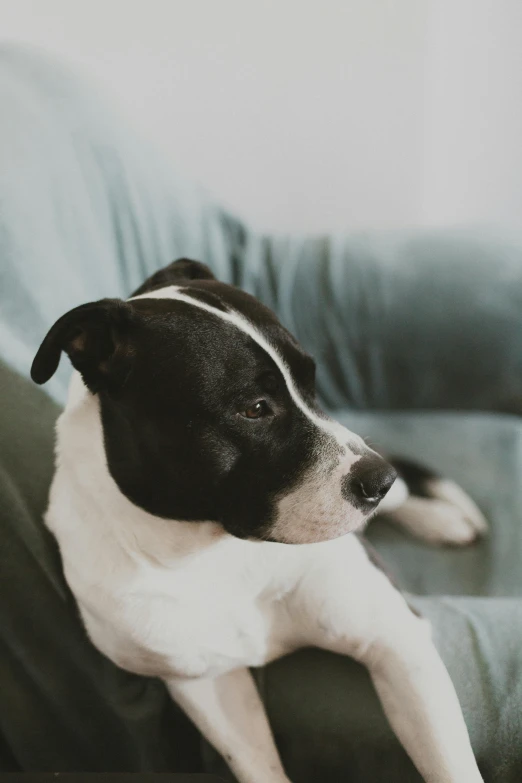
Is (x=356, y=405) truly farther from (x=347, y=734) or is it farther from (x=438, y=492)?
(x=347, y=734)

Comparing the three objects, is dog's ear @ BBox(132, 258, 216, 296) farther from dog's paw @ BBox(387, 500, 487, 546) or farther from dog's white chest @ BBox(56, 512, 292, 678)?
dog's paw @ BBox(387, 500, 487, 546)

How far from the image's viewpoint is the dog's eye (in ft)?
3.49

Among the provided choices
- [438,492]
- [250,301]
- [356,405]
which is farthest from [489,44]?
[250,301]

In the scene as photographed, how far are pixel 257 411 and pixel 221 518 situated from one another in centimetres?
18

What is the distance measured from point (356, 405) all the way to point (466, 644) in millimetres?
1048

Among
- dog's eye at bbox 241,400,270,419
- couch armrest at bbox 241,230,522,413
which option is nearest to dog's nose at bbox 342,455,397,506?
dog's eye at bbox 241,400,270,419

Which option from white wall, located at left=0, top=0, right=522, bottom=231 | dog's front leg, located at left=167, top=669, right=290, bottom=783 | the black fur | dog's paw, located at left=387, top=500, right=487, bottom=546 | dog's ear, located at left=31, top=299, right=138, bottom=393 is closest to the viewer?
dog's ear, located at left=31, top=299, right=138, bottom=393

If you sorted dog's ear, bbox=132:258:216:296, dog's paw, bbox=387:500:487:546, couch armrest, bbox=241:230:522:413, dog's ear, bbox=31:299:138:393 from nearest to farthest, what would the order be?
dog's ear, bbox=31:299:138:393
dog's ear, bbox=132:258:216:296
dog's paw, bbox=387:500:487:546
couch armrest, bbox=241:230:522:413

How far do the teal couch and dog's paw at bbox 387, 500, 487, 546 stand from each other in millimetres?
32

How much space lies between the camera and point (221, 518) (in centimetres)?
109

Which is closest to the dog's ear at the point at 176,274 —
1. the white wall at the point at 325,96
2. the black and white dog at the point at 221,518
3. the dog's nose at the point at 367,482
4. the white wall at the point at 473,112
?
the black and white dog at the point at 221,518

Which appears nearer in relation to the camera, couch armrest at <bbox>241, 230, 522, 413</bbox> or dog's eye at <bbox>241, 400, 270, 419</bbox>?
dog's eye at <bbox>241, 400, 270, 419</bbox>

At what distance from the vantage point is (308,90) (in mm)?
2699

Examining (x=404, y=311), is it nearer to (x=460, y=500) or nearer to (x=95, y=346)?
(x=460, y=500)
